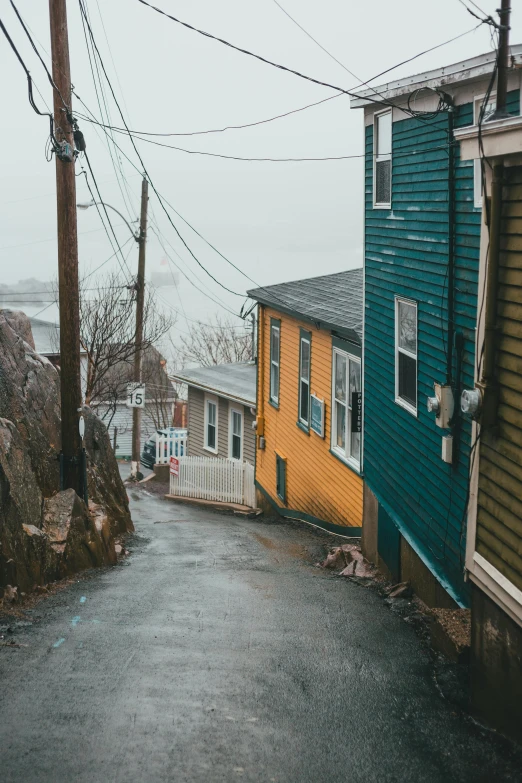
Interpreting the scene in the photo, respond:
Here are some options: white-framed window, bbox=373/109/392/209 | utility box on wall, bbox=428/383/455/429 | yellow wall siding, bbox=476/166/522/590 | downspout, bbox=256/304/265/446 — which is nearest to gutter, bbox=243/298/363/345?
downspout, bbox=256/304/265/446

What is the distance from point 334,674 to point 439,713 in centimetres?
114

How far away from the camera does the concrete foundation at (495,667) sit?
21.2ft

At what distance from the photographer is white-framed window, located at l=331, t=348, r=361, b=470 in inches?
603

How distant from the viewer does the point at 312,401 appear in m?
18.6

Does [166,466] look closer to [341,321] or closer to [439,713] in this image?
[341,321]

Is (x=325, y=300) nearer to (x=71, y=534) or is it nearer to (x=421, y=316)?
(x=421, y=316)

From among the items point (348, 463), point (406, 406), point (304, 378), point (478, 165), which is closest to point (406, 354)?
point (406, 406)

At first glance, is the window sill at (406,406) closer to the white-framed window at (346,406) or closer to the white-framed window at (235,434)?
the white-framed window at (346,406)

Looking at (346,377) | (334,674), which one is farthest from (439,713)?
(346,377)

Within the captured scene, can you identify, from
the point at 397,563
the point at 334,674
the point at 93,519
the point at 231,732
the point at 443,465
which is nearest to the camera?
the point at 231,732

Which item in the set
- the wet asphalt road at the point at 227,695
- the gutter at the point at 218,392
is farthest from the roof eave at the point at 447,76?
the gutter at the point at 218,392

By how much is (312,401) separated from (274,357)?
13.5ft

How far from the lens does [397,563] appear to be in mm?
12500

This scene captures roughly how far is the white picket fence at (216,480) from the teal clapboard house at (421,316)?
1174 cm
